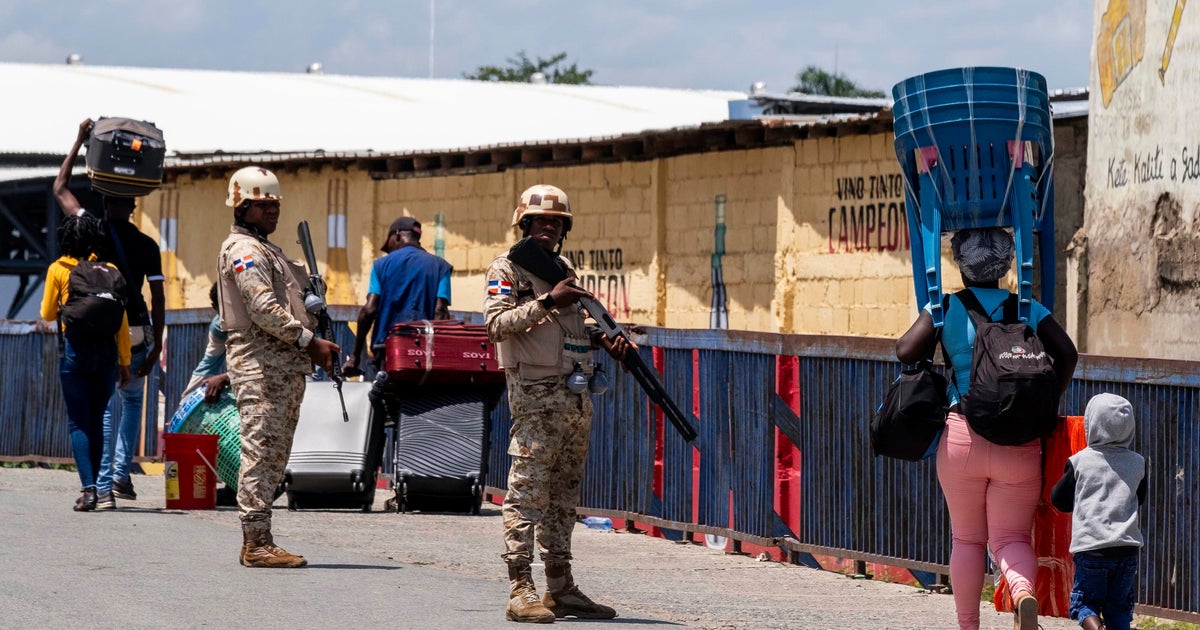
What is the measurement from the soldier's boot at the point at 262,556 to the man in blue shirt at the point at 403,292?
3.42 m

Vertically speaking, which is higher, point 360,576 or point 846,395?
point 846,395

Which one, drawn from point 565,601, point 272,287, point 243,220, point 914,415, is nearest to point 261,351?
point 272,287

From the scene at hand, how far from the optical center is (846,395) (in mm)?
9570

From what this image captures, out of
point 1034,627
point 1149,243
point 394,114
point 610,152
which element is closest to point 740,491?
point 1149,243

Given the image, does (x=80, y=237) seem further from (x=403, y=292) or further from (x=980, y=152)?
(x=980, y=152)

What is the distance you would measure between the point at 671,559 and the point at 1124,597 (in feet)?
12.6

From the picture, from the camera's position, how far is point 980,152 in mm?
7102

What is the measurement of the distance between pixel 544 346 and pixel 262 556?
7.21ft

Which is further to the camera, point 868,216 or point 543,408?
point 868,216

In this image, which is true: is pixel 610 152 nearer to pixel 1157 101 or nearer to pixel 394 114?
pixel 1157 101

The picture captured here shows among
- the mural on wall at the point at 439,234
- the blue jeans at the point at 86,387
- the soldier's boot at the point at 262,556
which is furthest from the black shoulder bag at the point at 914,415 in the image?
the mural on wall at the point at 439,234

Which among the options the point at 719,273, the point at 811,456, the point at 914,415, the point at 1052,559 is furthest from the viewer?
the point at 719,273

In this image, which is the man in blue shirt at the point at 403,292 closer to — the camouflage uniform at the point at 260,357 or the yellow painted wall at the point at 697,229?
the camouflage uniform at the point at 260,357

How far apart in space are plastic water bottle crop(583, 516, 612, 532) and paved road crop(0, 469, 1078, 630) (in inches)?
8.5
